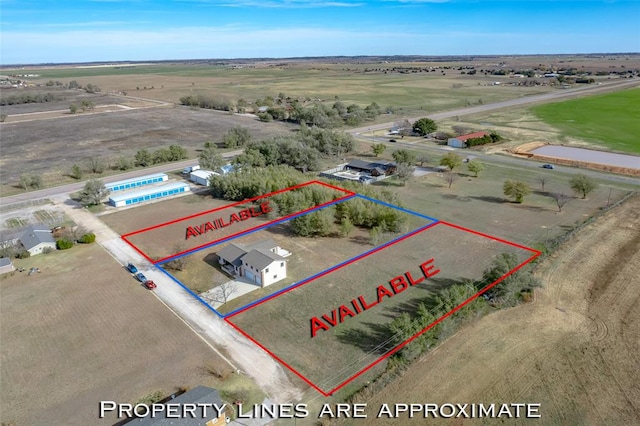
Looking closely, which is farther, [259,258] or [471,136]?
[471,136]

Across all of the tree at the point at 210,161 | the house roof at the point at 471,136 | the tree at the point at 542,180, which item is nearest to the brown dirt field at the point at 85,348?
the tree at the point at 210,161

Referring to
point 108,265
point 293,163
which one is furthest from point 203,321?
point 293,163

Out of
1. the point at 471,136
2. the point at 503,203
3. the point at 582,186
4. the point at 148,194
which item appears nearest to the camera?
the point at 503,203

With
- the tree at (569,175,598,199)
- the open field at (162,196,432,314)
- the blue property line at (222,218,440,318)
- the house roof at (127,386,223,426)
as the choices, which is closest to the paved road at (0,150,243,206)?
the open field at (162,196,432,314)

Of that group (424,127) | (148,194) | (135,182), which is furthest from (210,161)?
(424,127)

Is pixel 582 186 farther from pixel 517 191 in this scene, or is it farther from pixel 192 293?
pixel 192 293

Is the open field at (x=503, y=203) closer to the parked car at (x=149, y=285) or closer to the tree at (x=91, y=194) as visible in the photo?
the parked car at (x=149, y=285)
